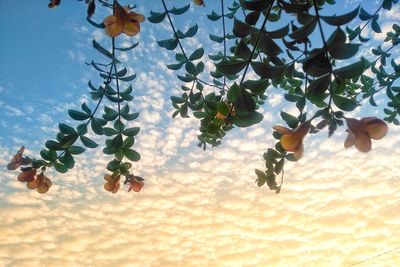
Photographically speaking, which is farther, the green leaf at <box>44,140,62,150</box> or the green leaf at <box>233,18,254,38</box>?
the green leaf at <box>44,140,62,150</box>

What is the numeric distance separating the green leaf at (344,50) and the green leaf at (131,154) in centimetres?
138

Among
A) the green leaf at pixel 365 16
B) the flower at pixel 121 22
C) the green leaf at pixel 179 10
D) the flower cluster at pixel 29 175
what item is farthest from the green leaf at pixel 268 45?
the green leaf at pixel 365 16

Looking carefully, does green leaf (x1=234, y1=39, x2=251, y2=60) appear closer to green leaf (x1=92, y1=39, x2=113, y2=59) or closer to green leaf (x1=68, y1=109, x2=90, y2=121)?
green leaf (x1=92, y1=39, x2=113, y2=59)

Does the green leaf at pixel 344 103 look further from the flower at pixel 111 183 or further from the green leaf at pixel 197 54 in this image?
Answer: the flower at pixel 111 183

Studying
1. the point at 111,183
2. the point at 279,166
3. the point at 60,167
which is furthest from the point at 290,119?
the point at 60,167

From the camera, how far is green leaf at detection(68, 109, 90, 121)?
1.86 metres

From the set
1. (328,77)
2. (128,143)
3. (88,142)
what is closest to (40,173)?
(88,142)

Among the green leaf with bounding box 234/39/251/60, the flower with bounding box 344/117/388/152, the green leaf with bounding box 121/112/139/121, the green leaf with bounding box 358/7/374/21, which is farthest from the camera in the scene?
the green leaf with bounding box 358/7/374/21

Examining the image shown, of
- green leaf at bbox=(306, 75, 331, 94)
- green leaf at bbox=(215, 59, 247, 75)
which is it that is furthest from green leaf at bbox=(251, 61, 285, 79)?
green leaf at bbox=(306, 75, 331, 94)

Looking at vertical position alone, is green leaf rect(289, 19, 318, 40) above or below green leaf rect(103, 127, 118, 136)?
below

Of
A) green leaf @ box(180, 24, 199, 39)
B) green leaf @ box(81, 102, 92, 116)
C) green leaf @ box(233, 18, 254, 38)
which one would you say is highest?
green leaf @ box(180, 24, 199, 39)

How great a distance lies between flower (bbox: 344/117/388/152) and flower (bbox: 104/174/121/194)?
162 centimetres

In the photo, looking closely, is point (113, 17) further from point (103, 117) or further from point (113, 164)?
point (113, 164)

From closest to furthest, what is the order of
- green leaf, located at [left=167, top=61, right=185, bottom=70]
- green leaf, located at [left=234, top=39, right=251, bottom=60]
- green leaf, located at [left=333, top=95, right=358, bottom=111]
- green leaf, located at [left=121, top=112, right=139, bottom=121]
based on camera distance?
1. green leaf, located at [left=333, top=95, right=358, bottom=111]
2. green leaf, located at [left=234, top=39, right=251, bottom=60]
3. green leaf, located at [left=121, top=112, right=139, bottom=121]
4. green leaf, located at [left=167, top=61, right=185, bottom=70]
